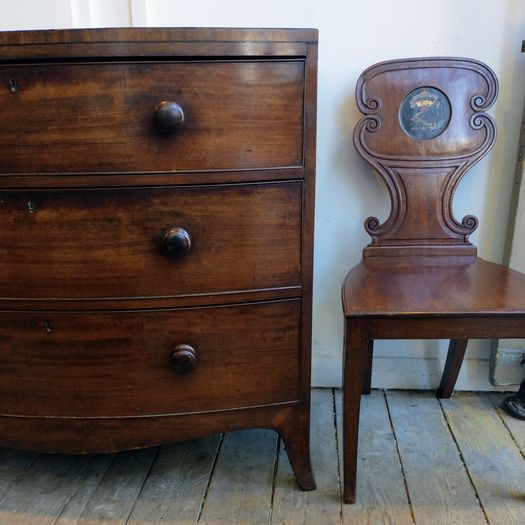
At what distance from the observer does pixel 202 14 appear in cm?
143

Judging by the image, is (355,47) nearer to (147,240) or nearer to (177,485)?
(147,240)

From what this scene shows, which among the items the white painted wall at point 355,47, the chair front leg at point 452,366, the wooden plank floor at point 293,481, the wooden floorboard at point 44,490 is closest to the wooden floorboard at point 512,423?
the wooden plank floor at point 293,481

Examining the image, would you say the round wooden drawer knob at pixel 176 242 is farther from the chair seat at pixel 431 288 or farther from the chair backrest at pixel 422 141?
the chair backrest at pixel 422 141

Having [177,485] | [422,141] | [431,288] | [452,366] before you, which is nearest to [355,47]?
[422,141]

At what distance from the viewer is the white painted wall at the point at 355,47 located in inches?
54.8

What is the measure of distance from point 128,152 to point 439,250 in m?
0.83

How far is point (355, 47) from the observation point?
56.0 inches

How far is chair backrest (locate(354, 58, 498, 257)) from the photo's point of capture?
1319 mm

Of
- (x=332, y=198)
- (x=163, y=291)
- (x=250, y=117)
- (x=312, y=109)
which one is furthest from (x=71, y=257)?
(x=332, y=198)

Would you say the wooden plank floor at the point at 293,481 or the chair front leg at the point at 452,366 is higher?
the chair front leg at the point at 452,366

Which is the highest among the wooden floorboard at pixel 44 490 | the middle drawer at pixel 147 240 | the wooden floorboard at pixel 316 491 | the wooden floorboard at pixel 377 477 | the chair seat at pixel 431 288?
the middle drawer at pixel 147 240

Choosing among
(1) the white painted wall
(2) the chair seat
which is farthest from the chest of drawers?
(1) the white painted wall

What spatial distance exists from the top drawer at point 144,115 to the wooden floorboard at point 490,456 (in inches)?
37.1

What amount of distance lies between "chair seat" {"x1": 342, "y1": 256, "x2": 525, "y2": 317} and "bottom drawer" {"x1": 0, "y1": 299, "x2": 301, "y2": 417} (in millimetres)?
170
